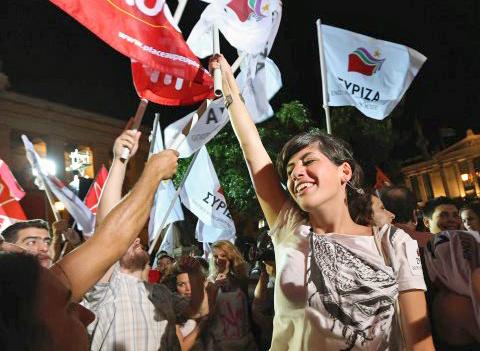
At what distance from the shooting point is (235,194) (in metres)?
19.5

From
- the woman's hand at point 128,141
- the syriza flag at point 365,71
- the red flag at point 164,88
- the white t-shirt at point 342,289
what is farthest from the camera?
the syriza flag at point 365,71

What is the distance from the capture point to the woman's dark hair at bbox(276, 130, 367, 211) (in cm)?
219

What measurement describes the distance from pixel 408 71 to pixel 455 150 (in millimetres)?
52927

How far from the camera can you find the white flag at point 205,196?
8383 millimetres

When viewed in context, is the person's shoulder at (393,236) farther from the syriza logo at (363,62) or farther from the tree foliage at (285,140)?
the tree foliage at (285,140)

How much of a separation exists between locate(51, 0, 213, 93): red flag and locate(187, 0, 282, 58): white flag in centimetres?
91

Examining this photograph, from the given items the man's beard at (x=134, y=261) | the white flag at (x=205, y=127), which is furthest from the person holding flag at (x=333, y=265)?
the white flag at (x=205, y=127)

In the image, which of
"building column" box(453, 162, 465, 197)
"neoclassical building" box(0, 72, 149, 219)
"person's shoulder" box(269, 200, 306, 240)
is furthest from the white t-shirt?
"building column" box(453, 162, 465, 197)

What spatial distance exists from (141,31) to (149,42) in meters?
0.09

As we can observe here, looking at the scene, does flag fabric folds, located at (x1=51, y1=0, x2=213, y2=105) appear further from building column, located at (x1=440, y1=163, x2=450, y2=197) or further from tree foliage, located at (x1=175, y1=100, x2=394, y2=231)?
building column, located at (x1=440, y1=163, x2=450, y2=197)

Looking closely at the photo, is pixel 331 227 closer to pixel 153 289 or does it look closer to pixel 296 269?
pixel 296 269

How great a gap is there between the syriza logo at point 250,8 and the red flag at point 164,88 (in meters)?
1.22

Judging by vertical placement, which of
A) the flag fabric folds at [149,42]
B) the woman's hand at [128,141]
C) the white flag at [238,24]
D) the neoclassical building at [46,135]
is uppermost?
the neoclassical building at [46,135]

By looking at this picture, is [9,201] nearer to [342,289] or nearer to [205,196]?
[205,196]
